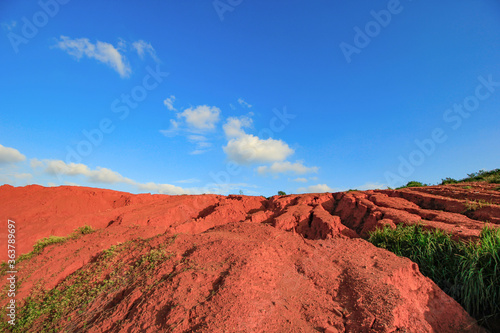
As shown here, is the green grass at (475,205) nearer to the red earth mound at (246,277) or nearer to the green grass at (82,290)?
the red earth mound at (246,277)

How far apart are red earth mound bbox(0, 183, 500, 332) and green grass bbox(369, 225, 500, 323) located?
1.52 feet

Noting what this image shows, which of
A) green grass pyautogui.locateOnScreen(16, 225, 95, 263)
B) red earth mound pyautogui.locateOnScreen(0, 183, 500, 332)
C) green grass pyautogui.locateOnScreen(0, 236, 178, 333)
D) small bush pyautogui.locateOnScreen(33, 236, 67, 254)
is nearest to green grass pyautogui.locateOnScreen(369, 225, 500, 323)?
red earth mound pyautogui.locateOnScreen(0, 183, 500, 332)

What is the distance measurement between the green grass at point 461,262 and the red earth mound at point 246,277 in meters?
0.46

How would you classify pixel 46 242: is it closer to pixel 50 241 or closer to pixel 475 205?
pixel 50 241

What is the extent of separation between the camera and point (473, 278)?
4.16 m

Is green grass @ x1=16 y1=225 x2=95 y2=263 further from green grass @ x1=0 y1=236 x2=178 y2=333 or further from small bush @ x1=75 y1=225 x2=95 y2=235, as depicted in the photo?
green grass @ x1=0 y1=236 x2=178 y2=333

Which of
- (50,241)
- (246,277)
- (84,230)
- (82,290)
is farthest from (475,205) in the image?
(50,241)

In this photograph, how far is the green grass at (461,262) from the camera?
401 cm

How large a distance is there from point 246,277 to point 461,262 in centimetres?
407

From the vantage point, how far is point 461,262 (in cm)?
448

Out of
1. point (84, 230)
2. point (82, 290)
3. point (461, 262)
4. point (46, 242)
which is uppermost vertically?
point (84, 230)

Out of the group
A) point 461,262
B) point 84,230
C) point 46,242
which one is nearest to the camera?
point 461,262

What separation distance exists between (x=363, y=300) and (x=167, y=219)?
6.43m

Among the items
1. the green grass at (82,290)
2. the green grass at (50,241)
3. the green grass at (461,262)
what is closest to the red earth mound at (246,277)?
the green grass at (82,290)
